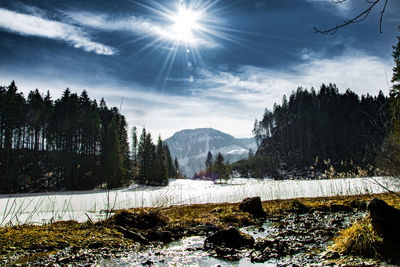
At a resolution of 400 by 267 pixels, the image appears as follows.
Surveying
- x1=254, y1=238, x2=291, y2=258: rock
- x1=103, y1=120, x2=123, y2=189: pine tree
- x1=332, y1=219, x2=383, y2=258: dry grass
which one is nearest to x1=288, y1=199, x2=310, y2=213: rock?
x1=254, y1=238, x2=291, y2=258: rock

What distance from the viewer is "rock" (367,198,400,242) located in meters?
3.57

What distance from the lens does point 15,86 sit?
151 feet

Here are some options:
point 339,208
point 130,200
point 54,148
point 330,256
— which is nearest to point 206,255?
point 330,256

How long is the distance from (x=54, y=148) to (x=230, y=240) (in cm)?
5442

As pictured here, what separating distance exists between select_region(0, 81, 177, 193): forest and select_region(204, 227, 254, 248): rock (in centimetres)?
3561

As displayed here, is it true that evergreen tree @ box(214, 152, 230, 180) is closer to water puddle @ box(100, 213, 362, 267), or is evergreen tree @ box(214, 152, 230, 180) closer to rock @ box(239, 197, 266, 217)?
rock @ box(239, 197, 266, 217)

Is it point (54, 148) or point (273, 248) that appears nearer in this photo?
point (273, 248)

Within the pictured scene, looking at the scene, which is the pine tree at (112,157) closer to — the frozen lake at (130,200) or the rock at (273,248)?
the frozen lake at (130,200)

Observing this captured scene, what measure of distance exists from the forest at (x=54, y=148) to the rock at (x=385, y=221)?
3777 cm

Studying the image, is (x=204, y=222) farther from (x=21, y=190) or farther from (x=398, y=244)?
(x=21, y=190)

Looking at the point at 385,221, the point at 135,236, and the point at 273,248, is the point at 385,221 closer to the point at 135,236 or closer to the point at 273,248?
the point at 273,248

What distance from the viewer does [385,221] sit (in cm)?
369

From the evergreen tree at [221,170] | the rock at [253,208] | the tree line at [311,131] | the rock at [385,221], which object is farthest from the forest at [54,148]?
the tree line at [311,131]

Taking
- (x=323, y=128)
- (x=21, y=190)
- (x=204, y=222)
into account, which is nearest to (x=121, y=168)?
(x=21, y=190)
